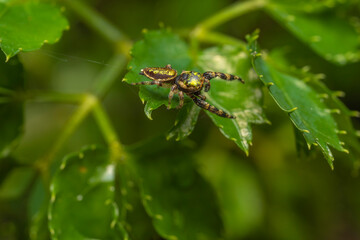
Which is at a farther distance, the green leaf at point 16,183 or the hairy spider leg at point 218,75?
the green leaf at point 16,183

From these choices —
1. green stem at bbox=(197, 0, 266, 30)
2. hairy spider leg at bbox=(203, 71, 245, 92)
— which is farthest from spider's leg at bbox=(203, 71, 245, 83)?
green stem at bbox=(197, 0, 266, 30)

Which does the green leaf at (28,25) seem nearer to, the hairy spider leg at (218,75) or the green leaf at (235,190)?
the hairy spider leg at (218,75)

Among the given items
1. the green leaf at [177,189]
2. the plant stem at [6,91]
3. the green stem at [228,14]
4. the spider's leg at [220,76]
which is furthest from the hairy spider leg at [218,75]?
Answer: the plant stem at [6,91]

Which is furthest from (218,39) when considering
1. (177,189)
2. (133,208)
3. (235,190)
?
(235,190)

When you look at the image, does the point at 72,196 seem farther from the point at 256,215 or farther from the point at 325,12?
the point at 325,12

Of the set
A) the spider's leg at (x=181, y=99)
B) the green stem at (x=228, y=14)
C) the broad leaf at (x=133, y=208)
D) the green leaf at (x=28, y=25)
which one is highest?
the green stem at (x=228, y=14)

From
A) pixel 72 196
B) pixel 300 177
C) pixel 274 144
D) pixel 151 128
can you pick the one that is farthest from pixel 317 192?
pixel 72 196
